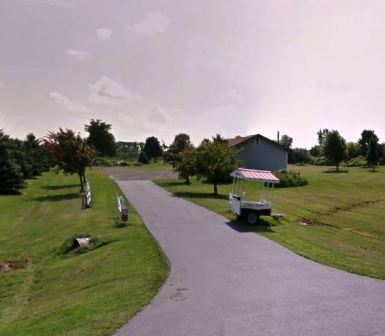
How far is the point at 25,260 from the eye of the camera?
62.4 feet

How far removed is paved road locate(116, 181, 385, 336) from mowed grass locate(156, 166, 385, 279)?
155cm

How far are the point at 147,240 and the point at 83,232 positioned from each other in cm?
512

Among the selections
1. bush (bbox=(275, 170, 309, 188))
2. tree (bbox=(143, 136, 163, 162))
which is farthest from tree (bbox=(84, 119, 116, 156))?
bush (bbox=(275, 170, 309, 188))

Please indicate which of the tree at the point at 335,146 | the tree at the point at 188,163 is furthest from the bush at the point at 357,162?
the tree at the point at 188,163

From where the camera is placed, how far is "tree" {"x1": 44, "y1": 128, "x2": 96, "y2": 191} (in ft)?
134

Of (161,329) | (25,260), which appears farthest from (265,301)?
(25,260)

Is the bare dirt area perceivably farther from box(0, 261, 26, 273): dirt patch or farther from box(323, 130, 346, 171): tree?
box(0, 261, 26, 273): dirt patch

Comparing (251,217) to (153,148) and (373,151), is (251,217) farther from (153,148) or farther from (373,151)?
(153,148)

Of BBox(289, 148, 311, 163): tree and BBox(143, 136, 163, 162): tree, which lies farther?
BBox(143, 136, 163, 162): tree

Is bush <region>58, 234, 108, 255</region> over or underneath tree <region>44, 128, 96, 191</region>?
underneath

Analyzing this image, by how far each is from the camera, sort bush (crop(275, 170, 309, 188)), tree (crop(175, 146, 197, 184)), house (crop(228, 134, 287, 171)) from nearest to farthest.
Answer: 1. tree (crop(175, 146, 197, 184))
2. bush (crop(275, 170, 309, 188))
3. house (crop(228, 134, 287, 171))

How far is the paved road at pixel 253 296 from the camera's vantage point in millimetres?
9250

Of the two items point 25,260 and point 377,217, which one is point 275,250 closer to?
point 25,260

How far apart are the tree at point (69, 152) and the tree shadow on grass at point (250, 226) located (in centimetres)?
2122
